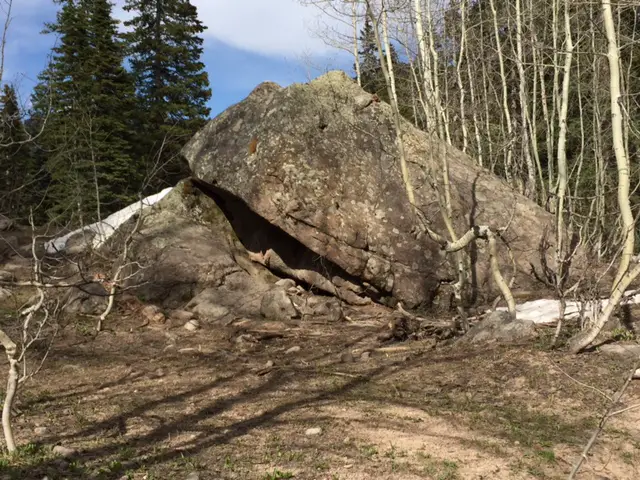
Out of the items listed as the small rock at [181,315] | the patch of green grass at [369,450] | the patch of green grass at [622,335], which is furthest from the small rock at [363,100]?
the patch of green grass at [369,450]

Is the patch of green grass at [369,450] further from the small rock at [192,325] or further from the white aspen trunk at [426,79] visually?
the small rock at [192,325]

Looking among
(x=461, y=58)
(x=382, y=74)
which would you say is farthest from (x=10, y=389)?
(x=382, y=74)

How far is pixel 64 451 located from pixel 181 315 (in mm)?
4658

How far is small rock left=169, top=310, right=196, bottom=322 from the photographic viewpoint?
810 cm

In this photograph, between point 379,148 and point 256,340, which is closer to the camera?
point 256,340

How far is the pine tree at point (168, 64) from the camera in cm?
2148

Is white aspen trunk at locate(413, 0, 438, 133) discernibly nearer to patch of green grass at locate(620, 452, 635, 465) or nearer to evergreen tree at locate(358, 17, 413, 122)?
evergreen tree at locate(358, 17, 413, 122)

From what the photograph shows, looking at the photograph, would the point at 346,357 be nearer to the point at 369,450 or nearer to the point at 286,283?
the point at 369,450

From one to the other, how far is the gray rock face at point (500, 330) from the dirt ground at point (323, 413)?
0.27m

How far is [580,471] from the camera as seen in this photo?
10.4ft

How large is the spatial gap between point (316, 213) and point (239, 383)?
13.8ft

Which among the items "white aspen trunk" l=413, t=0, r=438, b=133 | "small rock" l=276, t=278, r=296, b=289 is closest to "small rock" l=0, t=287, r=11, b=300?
"small rock" l=276, t=278, r=296, b=289

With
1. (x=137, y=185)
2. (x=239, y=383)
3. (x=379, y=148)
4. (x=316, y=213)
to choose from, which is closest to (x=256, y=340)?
(x=239, y=383)

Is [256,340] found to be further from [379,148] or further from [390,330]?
[379,148]
